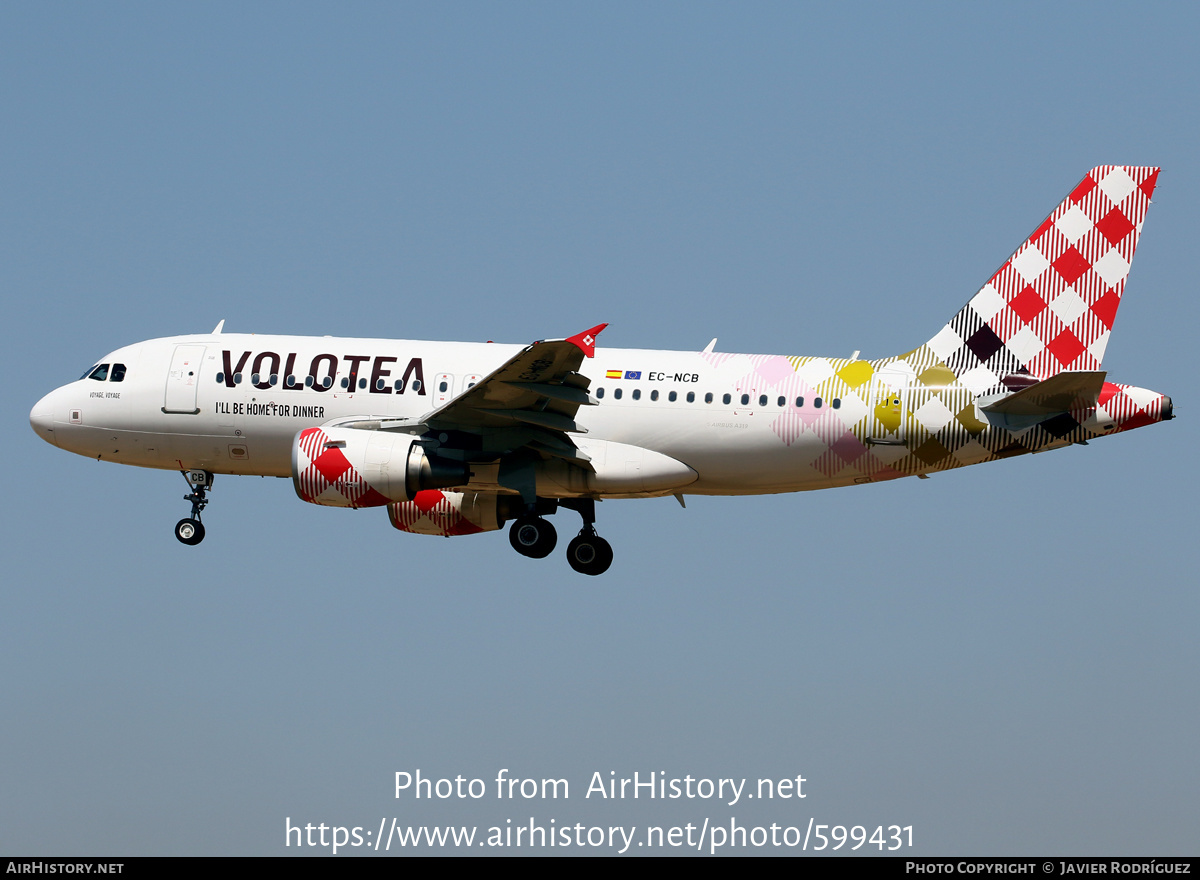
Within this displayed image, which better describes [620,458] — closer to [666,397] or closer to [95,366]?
[666,397]

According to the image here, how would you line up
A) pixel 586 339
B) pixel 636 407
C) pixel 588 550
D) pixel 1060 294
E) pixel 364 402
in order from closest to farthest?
pixel 586 339 < pixel 636 407 < pixel 364 402 < pixel 1060 294 < pixel 588 550

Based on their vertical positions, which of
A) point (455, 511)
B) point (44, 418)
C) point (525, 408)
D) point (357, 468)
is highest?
point (44, 418)

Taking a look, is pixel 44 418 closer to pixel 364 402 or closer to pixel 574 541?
pixel 364 402

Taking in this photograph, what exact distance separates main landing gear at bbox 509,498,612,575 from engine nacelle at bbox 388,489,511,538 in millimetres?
1410

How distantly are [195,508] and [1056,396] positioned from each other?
2196 centimetres

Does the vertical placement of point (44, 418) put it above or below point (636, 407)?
above

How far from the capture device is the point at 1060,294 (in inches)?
1512

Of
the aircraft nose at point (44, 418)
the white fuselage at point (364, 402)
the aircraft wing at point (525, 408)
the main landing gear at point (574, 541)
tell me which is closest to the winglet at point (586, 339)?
the aircraft wing at point (525, 408)

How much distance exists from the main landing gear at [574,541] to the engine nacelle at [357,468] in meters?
3.53

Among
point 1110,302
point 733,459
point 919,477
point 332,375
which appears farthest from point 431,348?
point 1110,302

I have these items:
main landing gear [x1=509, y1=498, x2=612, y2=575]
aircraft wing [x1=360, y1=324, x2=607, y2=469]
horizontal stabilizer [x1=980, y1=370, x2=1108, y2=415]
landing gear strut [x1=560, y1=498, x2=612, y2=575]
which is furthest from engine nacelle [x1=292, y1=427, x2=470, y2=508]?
horizontal stabilizer [x1=980, y1=370, x2=1108, y2=415]

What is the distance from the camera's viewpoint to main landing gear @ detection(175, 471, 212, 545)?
40.0m

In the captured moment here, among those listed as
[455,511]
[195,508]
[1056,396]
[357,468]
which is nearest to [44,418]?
[195,508]

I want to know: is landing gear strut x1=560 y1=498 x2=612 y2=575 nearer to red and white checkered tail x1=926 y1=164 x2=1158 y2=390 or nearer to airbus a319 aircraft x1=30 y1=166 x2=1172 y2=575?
airbus a319 aircraft x1=30 y1=166 x2=1172 y2=575
